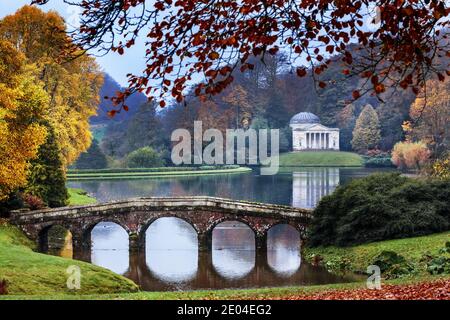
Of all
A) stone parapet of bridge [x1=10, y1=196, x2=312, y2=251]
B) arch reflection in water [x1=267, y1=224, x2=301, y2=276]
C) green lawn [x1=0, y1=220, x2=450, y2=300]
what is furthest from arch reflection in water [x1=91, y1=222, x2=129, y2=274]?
arch reflection in water [x1=267, y1=224, x2=301, y2=276]

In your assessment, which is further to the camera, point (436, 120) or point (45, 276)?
point (436, 120)

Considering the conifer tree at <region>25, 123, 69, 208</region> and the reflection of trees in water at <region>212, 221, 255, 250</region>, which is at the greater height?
the conifer tree at <region>25, 123, 69, 208</region>

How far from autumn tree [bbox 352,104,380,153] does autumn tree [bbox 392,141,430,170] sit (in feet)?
80.2

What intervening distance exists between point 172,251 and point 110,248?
373 cm

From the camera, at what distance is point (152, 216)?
37.7 meters

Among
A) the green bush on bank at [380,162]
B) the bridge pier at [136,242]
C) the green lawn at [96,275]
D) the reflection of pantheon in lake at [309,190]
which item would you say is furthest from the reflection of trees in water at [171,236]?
the green bush on bank at [380,162]

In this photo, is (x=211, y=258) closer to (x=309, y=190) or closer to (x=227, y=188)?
(x=309, y=190)

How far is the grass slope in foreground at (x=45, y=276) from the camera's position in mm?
21344

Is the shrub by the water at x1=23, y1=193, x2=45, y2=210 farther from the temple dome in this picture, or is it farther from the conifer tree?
the temple dome

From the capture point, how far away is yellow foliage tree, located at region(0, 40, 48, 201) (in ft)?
96.8

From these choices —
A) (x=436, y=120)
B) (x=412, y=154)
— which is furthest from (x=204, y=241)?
(x=412, y=154)

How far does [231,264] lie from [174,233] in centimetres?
1133

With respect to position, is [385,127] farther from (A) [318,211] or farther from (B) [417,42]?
(B) [417,42]

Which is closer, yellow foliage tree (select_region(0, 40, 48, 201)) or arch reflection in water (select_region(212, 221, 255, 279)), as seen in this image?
yellow foliage tree (select_region(0, 40, 48, 201))
